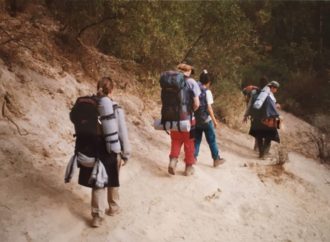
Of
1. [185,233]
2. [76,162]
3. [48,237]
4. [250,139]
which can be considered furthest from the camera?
[250,139]

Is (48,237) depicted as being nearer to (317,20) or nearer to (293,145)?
(293,145)

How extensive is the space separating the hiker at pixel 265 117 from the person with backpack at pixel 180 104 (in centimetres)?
244

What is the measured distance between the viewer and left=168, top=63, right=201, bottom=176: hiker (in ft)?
22.0

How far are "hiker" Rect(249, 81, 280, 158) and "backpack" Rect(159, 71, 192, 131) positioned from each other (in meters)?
2.60

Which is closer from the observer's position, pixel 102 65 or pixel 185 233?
pixel 185 233

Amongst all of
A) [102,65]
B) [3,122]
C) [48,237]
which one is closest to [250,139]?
[102,65]

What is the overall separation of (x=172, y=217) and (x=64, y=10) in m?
5.06

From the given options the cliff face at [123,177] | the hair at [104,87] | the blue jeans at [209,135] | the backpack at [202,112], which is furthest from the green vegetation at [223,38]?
the hair at [104,87]

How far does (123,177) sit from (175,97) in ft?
4.86

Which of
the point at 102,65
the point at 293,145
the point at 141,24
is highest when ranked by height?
the point at 141,24

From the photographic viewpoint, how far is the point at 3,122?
6.54m

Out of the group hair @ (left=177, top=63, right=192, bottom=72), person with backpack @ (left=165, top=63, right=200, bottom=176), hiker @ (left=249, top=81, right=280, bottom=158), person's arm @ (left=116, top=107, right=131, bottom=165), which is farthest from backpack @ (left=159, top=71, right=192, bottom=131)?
hiker @ (left=249, top=81, right=280, bottom=158)

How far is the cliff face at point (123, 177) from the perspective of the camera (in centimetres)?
542

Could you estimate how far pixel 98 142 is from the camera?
5199mm
